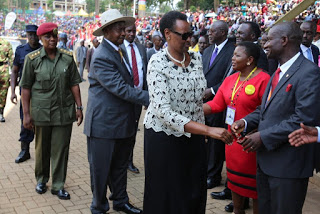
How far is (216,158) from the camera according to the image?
4891 mm

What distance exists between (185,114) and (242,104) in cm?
90

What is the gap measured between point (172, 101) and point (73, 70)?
7.39 feet

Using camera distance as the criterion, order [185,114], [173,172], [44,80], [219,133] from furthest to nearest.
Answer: [44,80]
[173,172]
[185,114]
[219,133]

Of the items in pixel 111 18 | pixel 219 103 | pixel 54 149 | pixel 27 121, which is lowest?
pixel 54 149

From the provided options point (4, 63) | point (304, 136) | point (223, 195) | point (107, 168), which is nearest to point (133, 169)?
point (223, 195)

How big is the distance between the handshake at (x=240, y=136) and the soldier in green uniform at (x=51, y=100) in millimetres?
2376

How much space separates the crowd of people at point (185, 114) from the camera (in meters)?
2.65

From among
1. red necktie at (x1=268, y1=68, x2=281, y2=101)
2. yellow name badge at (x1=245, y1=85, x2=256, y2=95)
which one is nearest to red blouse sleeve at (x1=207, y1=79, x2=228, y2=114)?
yellow name badge at (x1=245, y1=85, x2=256, y2=95)

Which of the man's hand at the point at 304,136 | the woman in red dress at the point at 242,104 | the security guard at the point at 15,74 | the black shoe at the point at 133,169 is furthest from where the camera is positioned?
the security guard at the point at 15,74

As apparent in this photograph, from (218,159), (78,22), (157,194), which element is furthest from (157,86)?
(78,22)

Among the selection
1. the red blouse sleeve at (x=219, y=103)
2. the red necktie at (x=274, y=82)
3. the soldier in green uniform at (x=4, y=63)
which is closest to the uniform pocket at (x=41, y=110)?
the red blouse sleeve at (x=219, y=103)

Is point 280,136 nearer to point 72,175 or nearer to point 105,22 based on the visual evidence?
point 105,22

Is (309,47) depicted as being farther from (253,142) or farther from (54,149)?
(54,149)

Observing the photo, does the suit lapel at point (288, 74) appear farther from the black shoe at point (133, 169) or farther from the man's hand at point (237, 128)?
the black shoe at point (133, 169)
